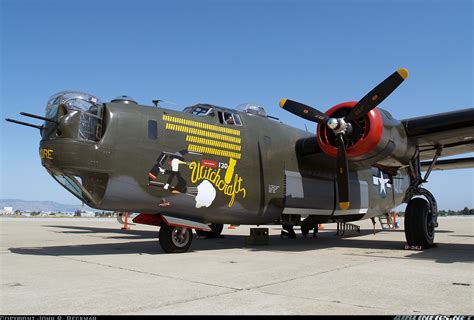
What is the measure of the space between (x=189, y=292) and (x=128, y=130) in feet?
18.4

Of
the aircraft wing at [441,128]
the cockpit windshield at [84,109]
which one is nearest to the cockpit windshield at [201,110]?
the cockpit windshield at [84,109]

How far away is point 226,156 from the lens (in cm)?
1211

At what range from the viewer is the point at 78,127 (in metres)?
9.73

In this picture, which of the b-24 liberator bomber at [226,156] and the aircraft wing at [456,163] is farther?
the aircraft wing at [456,163]

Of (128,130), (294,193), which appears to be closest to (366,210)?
(294,193)

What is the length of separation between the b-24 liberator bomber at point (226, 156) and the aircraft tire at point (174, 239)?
0.03 metres

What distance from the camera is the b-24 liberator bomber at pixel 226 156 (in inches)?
393

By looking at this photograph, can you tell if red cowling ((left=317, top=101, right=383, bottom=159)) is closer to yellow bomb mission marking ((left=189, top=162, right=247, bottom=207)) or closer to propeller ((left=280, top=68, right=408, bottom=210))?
propeller ((left=280, top=68, right=408, bottom=210))

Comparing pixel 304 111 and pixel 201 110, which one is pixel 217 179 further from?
pixel 304 111

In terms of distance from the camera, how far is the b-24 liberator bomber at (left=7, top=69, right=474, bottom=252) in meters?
9.98

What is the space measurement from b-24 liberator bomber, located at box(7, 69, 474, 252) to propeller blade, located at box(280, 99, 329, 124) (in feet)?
0.11

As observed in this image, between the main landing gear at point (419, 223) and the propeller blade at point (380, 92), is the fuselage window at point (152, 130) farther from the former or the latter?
the main landing gear at point (419, 223)

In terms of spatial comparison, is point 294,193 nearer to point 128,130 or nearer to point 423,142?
point 423,142

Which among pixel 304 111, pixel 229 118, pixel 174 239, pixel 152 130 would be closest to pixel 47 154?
pixel 152 130
